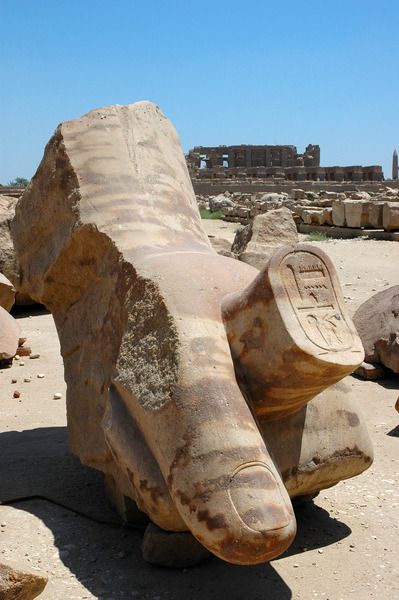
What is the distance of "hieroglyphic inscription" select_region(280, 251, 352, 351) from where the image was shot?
2.80 m

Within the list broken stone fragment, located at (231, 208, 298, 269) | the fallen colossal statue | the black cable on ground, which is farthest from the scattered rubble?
the black cable on ground

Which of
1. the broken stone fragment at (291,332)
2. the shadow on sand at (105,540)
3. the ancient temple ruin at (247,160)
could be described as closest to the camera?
the broken stone fragment at (291,332)

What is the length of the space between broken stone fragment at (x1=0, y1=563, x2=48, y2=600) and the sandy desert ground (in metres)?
0.09


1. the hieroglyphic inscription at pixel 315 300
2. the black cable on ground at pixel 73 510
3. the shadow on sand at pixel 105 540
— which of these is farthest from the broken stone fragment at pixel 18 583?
the hieroglyphic inscription at pixel 315 300

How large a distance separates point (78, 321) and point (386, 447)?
203 centimetres

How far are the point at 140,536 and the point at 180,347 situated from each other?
1.01 m


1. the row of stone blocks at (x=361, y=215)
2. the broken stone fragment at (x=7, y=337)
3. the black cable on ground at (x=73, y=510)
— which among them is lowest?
the black cable on ground at (x=73, y=510)

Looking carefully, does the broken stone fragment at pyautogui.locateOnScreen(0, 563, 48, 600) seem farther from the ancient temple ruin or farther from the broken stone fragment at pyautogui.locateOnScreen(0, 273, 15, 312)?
the ancient temple ruin

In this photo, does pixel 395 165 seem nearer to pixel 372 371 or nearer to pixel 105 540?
pixel 372 371

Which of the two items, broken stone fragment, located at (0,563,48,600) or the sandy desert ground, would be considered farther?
the sandy desert ground

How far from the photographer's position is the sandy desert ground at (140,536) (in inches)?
120

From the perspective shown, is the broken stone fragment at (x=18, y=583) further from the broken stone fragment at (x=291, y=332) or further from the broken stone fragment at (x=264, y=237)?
the broken stone fragment at (x=264, y=237)

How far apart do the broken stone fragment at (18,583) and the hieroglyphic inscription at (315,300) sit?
4.07ft

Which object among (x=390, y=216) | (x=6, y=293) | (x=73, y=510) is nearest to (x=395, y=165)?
(x=390, y=216)
